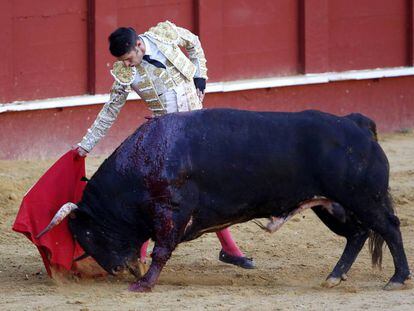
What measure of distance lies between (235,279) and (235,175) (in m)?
0.70

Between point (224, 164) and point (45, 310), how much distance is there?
1213mm

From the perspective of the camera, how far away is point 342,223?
7129 millimetres

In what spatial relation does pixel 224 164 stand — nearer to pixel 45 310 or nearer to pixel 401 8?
pixel 45 310

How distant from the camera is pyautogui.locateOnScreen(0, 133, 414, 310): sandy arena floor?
6492 millimetres

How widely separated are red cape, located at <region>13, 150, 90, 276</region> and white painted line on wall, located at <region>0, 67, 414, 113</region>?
8.68 ft

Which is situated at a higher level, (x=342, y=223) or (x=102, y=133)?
(x=102, y=133)

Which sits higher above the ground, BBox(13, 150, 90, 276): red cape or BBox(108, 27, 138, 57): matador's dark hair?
BBox(108, 27, 138, 57): matador's dark hair

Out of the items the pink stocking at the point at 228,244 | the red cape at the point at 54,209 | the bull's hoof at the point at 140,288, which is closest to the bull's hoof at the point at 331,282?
the pink stocking at the point at 228,244

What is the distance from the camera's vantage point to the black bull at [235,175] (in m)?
Answer: 6.77

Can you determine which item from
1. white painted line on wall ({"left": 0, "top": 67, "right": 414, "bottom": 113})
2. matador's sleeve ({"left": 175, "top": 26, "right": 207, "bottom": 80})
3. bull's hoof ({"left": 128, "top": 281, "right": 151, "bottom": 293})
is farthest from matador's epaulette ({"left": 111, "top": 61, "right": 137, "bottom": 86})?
white painted line on wall ({"left": 0, "top": 67, "right": 414, "bottom": 113})

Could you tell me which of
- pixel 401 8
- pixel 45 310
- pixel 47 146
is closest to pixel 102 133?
pixel 45 310

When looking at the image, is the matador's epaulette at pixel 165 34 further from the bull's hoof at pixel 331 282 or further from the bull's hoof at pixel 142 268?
the bull's hoof at pixel 331 282

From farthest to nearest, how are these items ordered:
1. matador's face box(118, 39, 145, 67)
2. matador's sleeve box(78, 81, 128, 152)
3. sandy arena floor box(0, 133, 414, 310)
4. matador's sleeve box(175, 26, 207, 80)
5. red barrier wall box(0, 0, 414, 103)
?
red barrier wall box(0, 0, 414, 103), matador's sleeve box(175, 26, 207, 80), matador's sleeve box(78, 81, 128, 152), matador's face box(118, 39, 145, 67), sandy arena floor box(0, 133, 414, 310)

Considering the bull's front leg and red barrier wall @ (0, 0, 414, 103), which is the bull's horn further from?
red barrier wall @ (0, 0, 414, 103)
